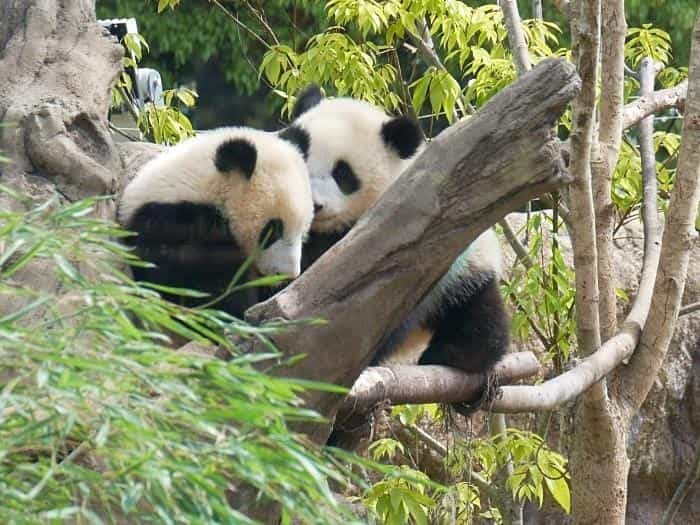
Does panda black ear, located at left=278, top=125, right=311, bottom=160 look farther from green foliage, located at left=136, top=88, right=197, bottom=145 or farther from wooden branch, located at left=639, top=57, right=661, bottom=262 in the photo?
wooden branch, located at left=639, top=57, right=661, bottom=262

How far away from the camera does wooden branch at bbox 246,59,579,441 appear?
1.93 metres

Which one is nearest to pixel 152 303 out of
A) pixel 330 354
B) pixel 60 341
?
pixel 60 341

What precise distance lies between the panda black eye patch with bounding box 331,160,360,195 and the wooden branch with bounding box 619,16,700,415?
98 centimetres

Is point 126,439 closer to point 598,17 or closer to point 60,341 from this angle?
point 60,341

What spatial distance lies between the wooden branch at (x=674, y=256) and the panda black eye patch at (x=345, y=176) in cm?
98

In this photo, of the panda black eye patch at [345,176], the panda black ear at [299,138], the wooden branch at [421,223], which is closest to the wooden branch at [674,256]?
the panda black eye patch at [345,176]

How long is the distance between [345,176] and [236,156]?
66cm

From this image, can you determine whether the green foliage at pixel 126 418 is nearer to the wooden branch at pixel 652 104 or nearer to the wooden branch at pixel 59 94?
the wooden branch at pixel 59 94

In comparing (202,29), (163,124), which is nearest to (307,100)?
(163,124)

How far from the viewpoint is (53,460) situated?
109cm

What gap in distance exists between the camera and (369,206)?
10.6ft

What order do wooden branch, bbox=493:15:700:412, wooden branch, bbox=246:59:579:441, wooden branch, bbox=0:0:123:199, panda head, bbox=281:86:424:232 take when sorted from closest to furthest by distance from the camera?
wooden branch, bbox=246:59:579:441 → wooden branch, bbox=0:0:123:199 → panda head, bbox=281:86:424:232 → wooden branch, bbox=493:15:700:412

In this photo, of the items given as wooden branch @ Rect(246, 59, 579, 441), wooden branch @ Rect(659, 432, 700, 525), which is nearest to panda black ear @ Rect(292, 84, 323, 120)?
wooden branch @ Rect(246, 59, 579, 441)

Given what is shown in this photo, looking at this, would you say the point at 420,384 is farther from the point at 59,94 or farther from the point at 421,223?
the point at 59,94
